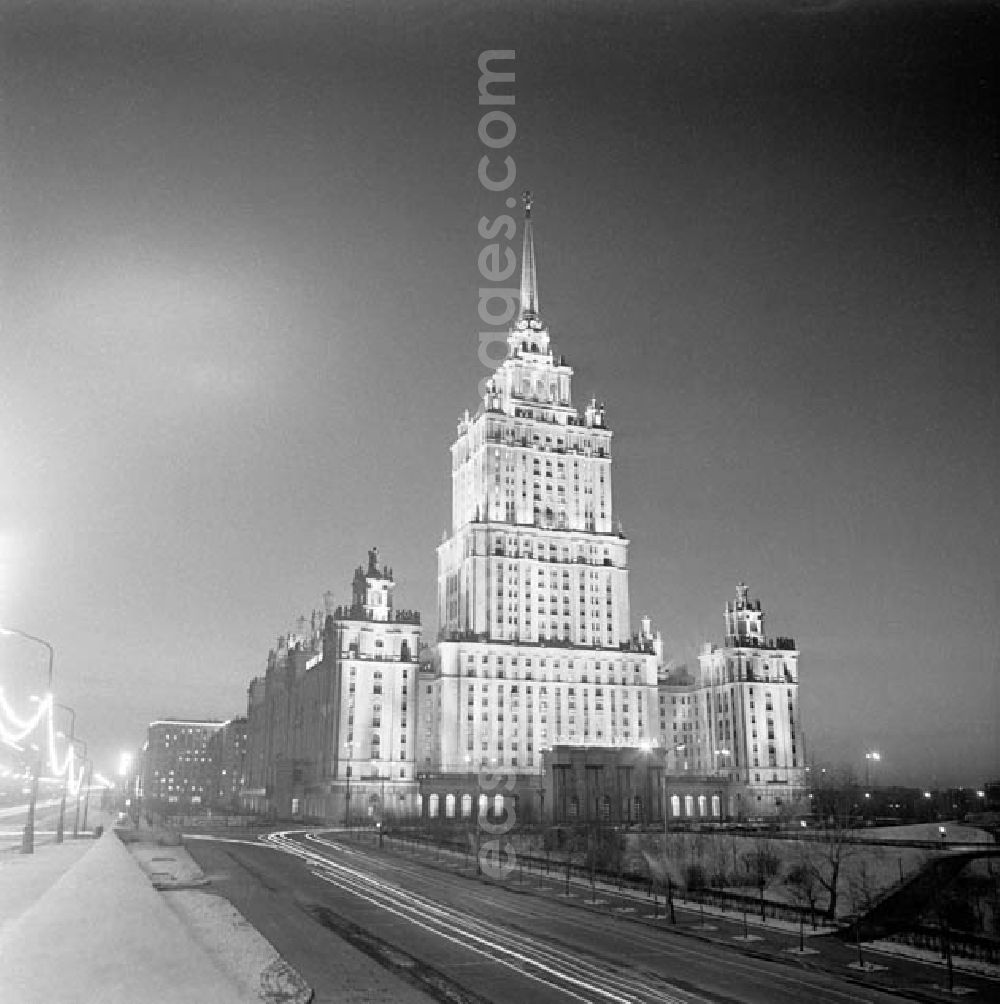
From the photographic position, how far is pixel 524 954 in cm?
3847

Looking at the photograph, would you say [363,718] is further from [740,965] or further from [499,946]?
[740,965]

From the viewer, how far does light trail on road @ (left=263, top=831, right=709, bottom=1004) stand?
104ft

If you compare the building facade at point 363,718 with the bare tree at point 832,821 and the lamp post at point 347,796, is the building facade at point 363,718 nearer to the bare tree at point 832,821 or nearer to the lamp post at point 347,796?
the lamp post at point 347,796

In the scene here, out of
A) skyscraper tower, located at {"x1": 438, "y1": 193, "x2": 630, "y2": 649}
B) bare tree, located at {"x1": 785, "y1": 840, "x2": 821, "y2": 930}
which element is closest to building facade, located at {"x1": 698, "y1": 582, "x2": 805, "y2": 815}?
skyscraper tower, located at {"x1": 438, "y1": 193, "x2": 630, "y2": 649}

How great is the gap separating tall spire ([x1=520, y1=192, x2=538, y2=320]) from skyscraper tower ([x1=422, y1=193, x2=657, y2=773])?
704 mm

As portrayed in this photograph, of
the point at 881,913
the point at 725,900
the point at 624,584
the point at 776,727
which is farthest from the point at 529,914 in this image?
the point at 776,727

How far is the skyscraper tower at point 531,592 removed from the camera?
164750 millimetres

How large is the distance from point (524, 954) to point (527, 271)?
171 metres

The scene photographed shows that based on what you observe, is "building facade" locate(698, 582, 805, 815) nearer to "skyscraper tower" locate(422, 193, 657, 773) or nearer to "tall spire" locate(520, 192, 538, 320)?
"skyscraper tower" locate(422, 193, 657, 773)

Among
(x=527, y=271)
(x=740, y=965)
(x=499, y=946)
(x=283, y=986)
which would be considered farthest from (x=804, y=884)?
(x=527, y=271)

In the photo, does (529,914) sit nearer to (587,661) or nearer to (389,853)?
(389,853)

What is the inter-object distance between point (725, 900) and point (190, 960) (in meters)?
41.1

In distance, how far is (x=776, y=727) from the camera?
184 metres

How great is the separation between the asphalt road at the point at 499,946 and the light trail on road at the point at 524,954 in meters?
0.06
